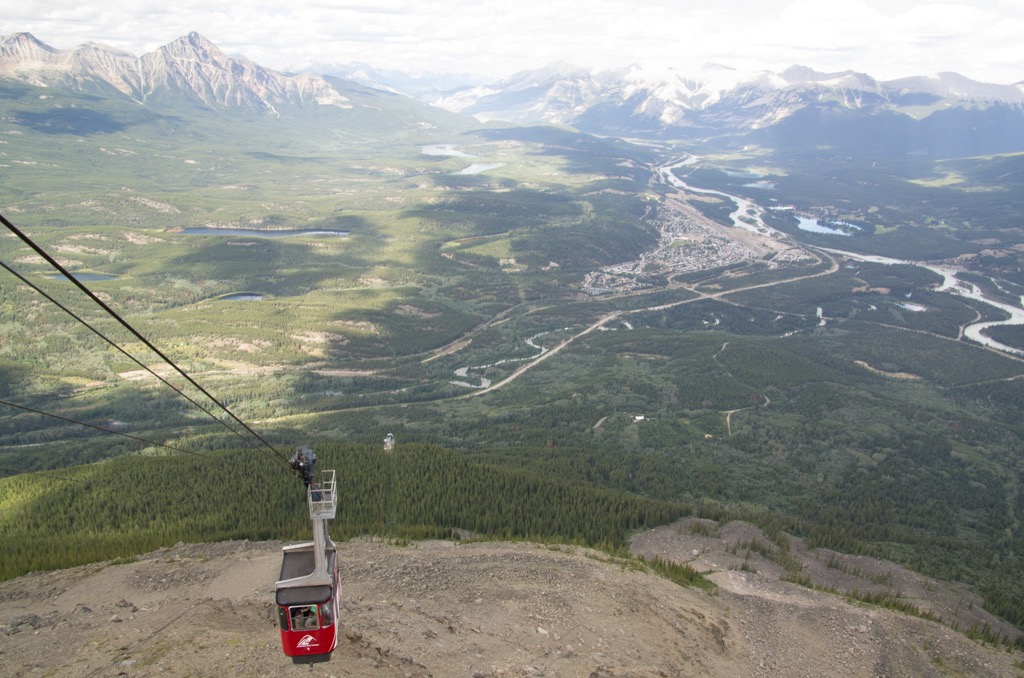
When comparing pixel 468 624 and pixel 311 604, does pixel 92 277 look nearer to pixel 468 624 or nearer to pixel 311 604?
pixel 468 624

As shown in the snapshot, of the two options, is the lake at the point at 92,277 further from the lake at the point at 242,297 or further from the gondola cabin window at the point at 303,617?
the gondola cabin window at the point at 303,617

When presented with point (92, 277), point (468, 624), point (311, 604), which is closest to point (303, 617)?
point (311, 604)

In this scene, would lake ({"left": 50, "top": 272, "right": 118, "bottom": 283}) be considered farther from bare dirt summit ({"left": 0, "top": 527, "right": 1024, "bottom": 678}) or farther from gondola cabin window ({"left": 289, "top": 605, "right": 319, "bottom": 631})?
gondola cabin window ({"left": 289, "top": 605, "right": 319, "bottom": 631})

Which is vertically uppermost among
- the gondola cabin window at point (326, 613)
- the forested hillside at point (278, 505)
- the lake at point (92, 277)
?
the gondola cabin window at point (326, 613)

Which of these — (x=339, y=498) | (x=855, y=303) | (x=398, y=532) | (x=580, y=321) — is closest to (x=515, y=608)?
(x=398, y=532)

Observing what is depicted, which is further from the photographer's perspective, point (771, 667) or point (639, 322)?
point (639, 322)

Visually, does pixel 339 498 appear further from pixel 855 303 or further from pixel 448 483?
pixel 855 303

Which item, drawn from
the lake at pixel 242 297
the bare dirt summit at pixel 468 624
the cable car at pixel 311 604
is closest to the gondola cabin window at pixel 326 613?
the cable car at pixel 311 604

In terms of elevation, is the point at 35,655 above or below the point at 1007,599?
above

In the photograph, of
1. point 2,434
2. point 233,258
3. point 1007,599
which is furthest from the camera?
point 233,258
